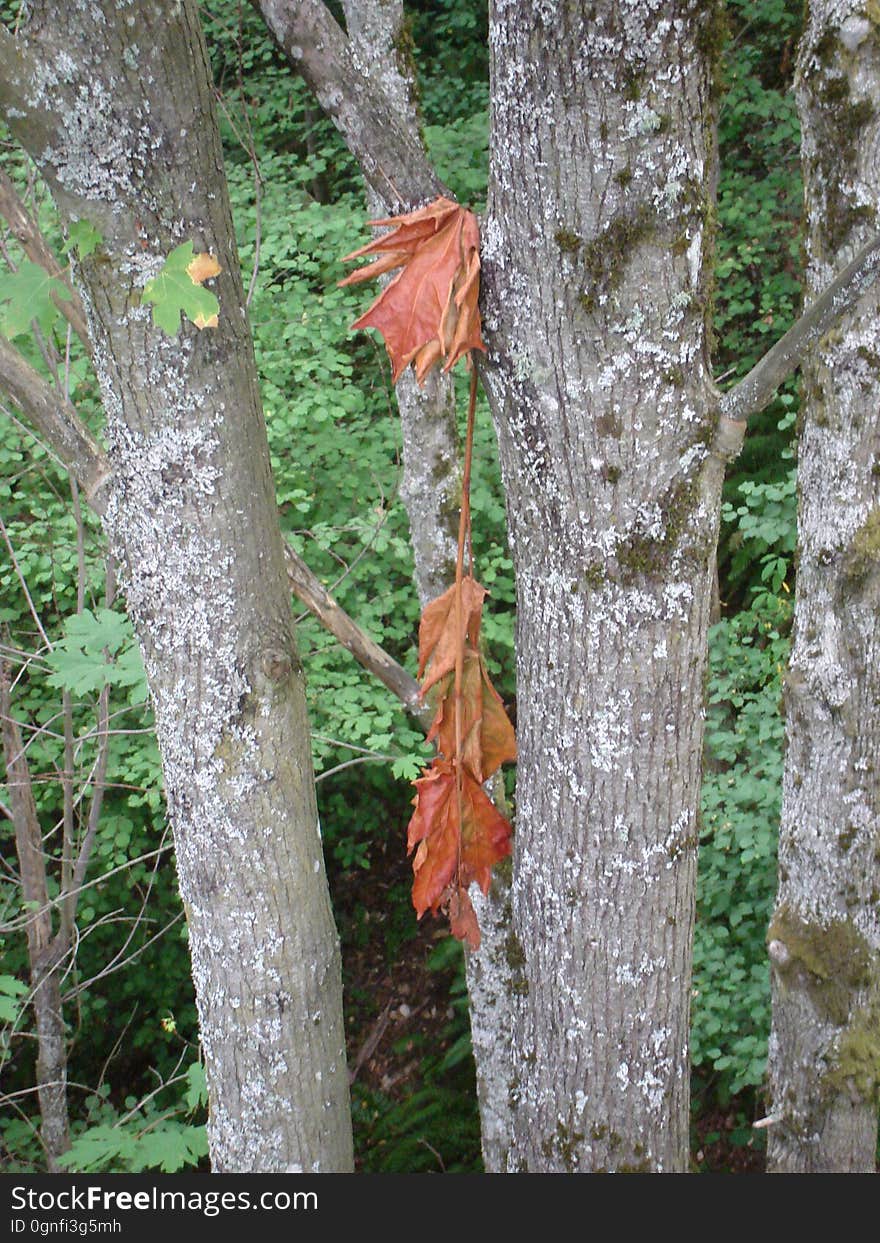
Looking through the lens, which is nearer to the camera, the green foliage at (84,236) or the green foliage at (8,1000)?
the green foliage at (84,236)

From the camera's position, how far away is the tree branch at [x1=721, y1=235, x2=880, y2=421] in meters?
1.61

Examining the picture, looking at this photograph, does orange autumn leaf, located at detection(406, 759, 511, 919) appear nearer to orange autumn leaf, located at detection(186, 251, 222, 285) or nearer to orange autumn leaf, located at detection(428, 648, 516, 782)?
orange autumn leaf, located at detection(428, 648, 516, 782)

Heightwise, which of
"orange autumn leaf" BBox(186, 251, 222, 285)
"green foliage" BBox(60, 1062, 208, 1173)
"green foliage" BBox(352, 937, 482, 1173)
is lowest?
"green foliage" BBox(352, 937, 482, 1173)

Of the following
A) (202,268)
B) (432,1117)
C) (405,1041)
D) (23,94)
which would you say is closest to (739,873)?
(432,1117)

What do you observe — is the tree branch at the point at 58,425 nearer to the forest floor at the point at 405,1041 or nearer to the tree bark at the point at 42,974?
the tree bark at the point at 42,974

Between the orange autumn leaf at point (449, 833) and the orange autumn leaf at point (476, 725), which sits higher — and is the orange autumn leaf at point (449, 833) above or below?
below

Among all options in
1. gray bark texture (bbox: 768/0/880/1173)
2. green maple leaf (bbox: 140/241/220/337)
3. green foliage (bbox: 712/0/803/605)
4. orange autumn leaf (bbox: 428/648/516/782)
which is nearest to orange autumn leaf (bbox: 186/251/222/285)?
green maple leaf (bbox: 140/241/220/337)

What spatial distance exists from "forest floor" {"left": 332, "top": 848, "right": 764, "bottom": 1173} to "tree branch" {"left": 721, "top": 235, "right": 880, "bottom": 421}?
393 cm

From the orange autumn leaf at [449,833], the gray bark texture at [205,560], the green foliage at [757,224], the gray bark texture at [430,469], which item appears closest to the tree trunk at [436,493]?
the gray bark texture at [430,469]

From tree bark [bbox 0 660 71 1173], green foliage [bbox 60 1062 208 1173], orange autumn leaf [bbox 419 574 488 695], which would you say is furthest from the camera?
tree bark [bbox 0 660 71 1173]

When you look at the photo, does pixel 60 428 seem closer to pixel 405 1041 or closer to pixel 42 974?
pixel 42 974

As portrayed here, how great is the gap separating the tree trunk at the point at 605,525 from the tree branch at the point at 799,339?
57 millimetres

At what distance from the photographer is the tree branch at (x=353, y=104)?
180 centimetres

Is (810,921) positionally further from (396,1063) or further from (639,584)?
(396,1063)
